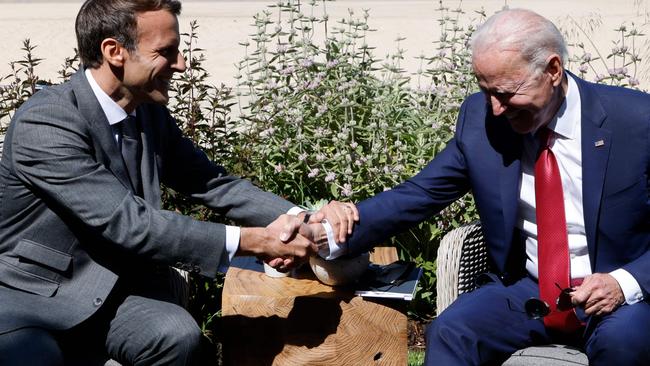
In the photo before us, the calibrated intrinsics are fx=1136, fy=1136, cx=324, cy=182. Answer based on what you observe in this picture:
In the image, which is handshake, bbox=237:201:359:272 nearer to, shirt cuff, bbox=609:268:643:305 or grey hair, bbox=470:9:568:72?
grey hair, bbox=470:9:568:72

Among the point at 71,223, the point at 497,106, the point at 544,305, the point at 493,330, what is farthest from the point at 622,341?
the point at 71,223

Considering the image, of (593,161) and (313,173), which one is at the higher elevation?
(593,161)

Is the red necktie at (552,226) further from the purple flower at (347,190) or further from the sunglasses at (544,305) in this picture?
the purple flower at (347,190)

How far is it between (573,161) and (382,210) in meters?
0.76

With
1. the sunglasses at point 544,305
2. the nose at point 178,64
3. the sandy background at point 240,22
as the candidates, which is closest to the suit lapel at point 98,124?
the nose at point 178,64

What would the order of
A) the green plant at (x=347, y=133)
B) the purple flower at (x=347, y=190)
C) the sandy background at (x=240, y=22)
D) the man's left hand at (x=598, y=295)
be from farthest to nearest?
the sandy background at (x=240, y=22) → the green plant at (x=347, y=133) → the purple flower at (x=347, y=190) → the man's left hand at (x=598, y=295)

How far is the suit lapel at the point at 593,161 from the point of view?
13.3ft

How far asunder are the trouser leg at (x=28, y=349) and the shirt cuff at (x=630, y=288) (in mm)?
1932

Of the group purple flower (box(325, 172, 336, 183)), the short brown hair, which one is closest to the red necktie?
purple flower (box(325, 172, 336, 183))

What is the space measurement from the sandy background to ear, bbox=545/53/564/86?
4.78 m

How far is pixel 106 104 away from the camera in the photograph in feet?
13.1

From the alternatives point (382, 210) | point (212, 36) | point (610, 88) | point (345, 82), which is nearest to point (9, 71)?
point (212, 36)

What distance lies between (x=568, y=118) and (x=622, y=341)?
841 millimetres

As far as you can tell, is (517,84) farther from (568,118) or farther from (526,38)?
(568,118)
